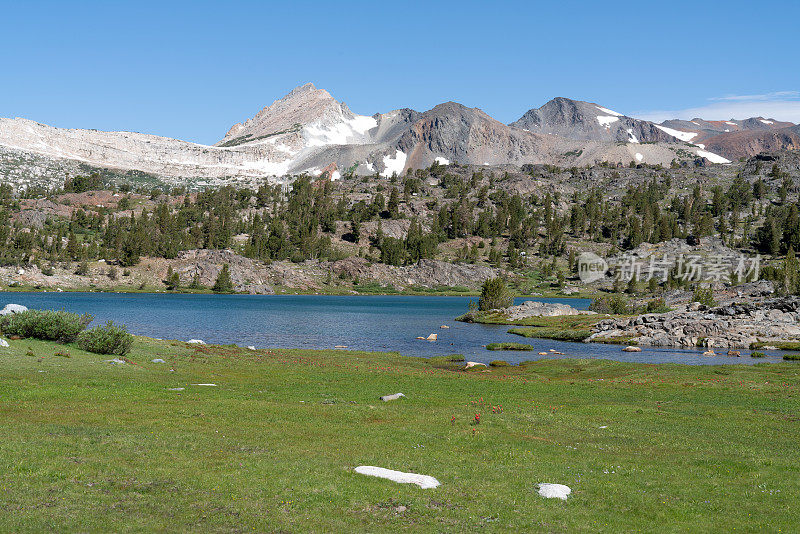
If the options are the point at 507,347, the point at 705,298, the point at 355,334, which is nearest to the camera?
the point at 507,347

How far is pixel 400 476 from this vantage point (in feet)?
59.6

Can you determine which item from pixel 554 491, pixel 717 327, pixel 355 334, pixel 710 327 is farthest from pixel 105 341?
pixel 717 327

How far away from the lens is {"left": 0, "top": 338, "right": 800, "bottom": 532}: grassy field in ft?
49.5

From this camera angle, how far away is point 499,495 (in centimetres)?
1712

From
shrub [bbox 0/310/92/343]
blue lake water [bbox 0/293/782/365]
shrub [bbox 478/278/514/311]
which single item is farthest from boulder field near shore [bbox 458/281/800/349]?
shrub [bbox 0/310/92/343]

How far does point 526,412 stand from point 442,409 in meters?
4.66

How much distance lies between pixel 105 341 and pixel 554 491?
137ft

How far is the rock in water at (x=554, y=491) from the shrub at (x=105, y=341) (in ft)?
135

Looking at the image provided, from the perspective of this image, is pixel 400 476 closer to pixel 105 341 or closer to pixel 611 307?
pixel 105 341

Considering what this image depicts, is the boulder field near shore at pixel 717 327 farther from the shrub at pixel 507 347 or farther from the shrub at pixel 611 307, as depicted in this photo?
the shrub at pixel 611 307

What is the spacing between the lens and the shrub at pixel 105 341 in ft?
156

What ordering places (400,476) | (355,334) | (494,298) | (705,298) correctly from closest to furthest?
1. (400,476)
2. (355,334)
3. (705,298)
4. (494,298)

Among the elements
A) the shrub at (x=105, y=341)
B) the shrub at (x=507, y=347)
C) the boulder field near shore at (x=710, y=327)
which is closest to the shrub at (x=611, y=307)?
the boulder field near shore at (x=710, y=327)

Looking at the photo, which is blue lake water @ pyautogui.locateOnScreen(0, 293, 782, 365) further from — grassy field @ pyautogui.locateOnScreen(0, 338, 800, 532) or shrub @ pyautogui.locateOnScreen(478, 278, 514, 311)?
grassy field @ pyautogui.locateOnScreen(0, 338, 800, 532)
